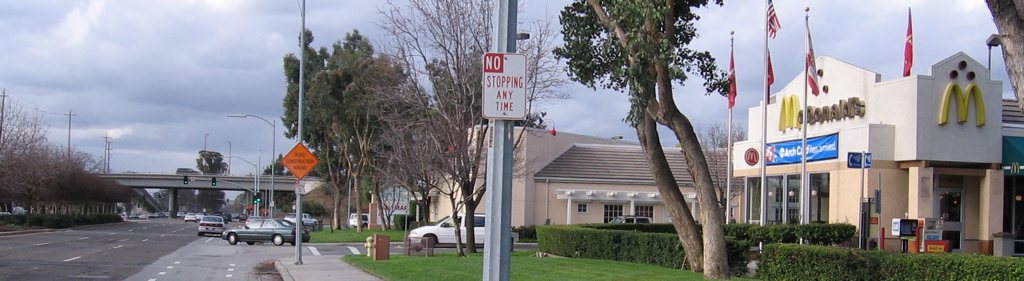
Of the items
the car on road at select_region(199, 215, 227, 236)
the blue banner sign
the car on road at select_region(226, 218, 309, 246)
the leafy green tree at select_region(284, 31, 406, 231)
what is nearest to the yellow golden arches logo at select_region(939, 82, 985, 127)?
the blue banner sign

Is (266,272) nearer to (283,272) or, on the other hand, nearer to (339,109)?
(283,272)

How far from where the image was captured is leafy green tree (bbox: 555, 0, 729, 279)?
50.4 feet

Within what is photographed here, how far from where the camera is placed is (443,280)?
1747 centimetres

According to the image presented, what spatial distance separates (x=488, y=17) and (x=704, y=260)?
1110 cm

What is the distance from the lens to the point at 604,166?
161 ft

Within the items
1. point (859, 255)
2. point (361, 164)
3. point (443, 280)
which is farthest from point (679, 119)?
point (361, 164)

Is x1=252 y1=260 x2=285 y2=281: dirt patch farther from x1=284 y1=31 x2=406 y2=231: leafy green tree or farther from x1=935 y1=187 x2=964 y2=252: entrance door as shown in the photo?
x1=284 y1=31 x2=406 y2=231: leafy green tree

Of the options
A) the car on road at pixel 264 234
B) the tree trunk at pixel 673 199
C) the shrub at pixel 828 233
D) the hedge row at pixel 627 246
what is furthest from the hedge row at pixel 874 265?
the car on road at pixel 264 234

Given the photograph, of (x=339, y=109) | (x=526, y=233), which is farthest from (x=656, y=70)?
(x=339, y=109)

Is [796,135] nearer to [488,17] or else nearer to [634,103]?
[488,17]

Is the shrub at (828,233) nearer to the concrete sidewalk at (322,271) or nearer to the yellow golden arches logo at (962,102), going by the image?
the yellow golden arches logo at (962,102)

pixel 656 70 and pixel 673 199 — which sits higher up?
pixel 656 70

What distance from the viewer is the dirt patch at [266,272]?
21.4 m

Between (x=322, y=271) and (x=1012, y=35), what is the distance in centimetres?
1633
